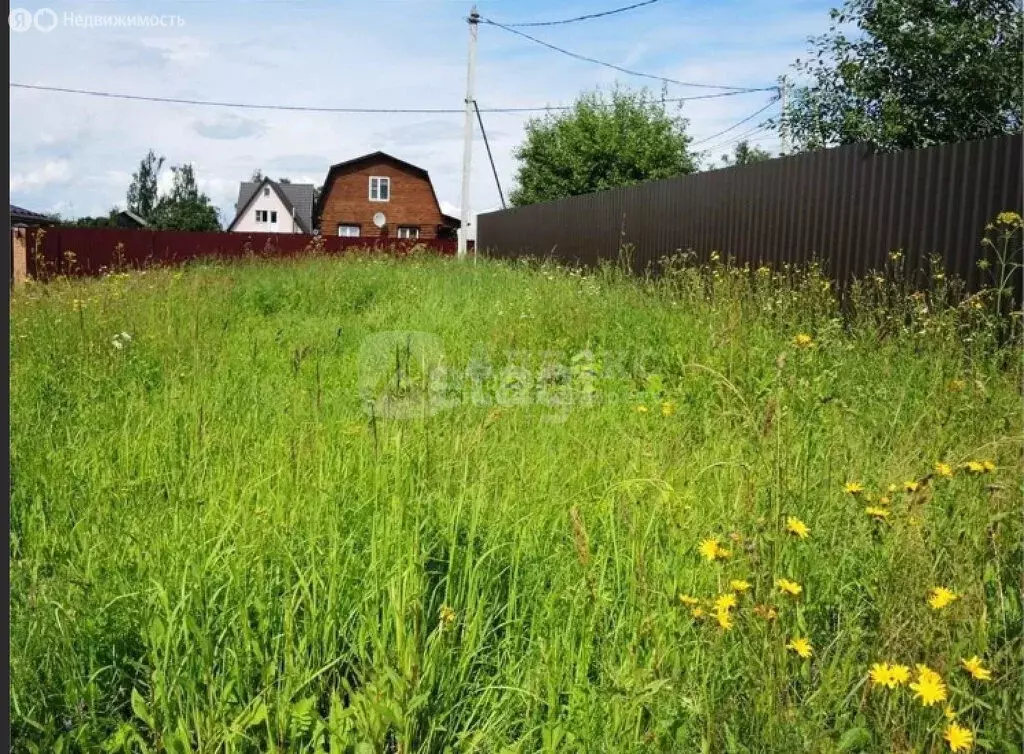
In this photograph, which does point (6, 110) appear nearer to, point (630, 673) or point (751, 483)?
point (630, 673)

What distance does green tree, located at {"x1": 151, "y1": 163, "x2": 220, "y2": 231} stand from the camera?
58.1 m

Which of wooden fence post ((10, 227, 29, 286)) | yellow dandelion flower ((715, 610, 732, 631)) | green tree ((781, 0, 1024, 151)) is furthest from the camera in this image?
wooden fence post ((10, 227, 29, 286))

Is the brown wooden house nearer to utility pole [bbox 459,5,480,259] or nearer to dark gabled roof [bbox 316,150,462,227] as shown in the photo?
dark gabled roof [bbox 316,150,462,227]

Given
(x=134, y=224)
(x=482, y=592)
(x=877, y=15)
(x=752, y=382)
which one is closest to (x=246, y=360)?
(x=752, y=382)

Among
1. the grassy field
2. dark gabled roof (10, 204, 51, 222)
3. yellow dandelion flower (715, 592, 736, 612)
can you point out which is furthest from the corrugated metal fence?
dark gabled roof (10, 204, 51, 222)

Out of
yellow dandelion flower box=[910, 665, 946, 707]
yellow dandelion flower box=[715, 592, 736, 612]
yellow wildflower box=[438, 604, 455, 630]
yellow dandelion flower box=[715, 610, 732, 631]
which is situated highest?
yellow dandelion flower box=[715, 592, 736, 612]

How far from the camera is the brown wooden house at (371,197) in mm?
48438

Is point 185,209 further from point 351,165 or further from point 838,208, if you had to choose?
point 838,208

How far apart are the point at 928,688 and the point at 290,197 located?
6175cm

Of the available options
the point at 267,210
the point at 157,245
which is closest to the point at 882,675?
the point at 157,245

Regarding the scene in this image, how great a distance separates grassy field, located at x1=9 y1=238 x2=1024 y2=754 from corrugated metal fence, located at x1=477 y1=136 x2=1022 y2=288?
218 cm

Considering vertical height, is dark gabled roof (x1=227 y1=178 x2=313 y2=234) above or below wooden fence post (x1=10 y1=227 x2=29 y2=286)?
above

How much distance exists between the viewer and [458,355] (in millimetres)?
5723

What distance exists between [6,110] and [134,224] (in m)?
65.9
